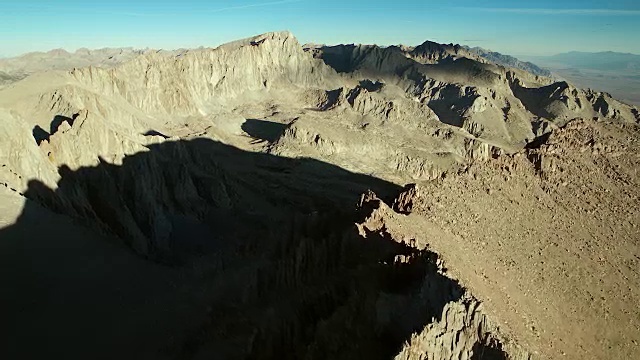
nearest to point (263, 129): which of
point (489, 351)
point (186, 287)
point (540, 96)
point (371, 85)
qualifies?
point (371, 85)

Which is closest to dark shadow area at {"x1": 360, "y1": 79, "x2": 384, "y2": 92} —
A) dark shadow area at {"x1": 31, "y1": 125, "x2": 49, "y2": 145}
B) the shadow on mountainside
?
dark shadow area at {"x1": 31, "y1": 125, "x2": 49, "y2": 145}

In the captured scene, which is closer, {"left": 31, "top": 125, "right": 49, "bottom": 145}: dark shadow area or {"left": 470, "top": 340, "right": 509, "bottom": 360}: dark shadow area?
{"left": 470, "top": 340, "right": 509, "bottom": 360}: dark shadow area

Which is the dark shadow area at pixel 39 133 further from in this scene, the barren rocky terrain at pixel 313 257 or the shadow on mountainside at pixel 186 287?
the shadow on mountainside at pixel 186 287

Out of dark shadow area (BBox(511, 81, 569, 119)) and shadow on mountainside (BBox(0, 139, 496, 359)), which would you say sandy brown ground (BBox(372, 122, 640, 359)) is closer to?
shadow on mountainside (BBox(0, 139, 496, 359))

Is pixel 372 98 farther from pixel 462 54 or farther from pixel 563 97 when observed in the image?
pixel 462 54

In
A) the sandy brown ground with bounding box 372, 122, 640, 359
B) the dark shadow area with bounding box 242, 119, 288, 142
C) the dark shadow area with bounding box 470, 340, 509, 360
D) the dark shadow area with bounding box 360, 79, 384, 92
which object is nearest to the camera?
the dark shadow area with bounding box 470, 340, 509, 360

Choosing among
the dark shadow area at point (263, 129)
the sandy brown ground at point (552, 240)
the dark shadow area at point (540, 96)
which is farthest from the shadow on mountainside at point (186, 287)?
the dark shadow area at point (540, 96)
